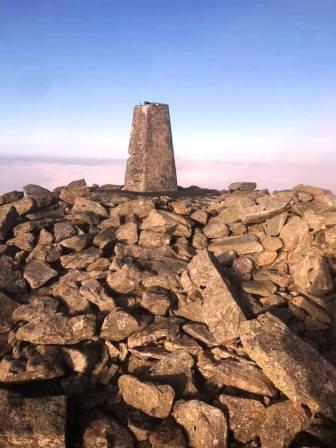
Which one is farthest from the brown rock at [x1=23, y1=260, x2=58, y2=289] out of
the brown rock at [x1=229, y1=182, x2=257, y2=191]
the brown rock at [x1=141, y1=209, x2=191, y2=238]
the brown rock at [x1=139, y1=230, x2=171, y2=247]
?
the brown rock at [x1=229, y1=182, x2=257, y2=191]

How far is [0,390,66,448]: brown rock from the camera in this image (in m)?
6.62

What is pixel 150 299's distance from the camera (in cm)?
938

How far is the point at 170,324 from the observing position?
8750 millimetres

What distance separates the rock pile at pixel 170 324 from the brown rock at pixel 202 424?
22 mm

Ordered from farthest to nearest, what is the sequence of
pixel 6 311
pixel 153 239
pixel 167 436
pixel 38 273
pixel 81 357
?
pixel 153 239 < pixel 38 273 < pixel 6 311 < pixel 81 357 < pixel 167 436

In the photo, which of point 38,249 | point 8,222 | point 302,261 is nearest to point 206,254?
point 302,261

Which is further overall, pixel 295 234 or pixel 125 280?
pixel 295 234

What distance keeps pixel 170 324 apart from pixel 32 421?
11.0 ft

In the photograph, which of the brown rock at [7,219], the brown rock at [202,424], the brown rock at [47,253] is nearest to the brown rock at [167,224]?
the brown rock at [47,253]

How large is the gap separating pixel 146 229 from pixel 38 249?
3.31 metres

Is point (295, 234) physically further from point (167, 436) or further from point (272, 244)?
point (167, 436)

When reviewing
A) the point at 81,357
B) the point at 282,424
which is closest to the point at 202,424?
the point at 282,424

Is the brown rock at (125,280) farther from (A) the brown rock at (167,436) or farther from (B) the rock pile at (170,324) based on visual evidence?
(A) the brown rock at (167,436)

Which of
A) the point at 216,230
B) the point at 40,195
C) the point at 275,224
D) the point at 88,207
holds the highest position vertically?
the point at 40,195
